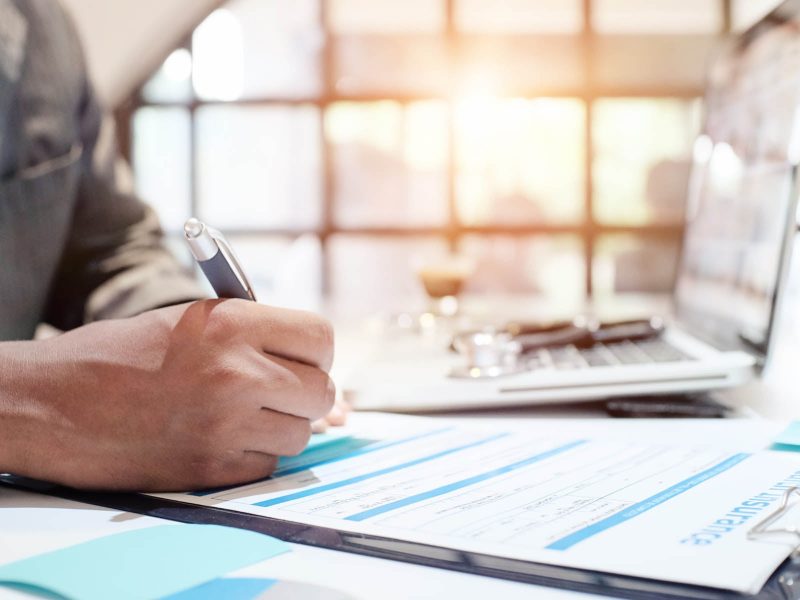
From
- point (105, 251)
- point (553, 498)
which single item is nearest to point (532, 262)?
point (105, 251)

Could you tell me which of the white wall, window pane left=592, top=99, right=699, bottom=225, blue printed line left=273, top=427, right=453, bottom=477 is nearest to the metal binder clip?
blue printed line left=273, top=427, right=453, bottom=477

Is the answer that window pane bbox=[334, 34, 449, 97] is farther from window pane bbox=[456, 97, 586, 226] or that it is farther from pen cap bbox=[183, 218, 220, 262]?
pen cap bbox=[183, 218, 220, 262]

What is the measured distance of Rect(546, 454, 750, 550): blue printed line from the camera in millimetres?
312

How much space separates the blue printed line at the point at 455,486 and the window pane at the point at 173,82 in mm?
2657

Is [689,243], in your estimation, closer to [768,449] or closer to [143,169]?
[768,449]

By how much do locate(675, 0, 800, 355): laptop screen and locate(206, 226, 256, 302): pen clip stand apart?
486mm

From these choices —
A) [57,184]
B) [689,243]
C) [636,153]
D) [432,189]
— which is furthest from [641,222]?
[57,184]

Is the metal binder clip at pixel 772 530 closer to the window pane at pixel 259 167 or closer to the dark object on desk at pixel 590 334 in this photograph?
the dark object on desk at pixel 590 334

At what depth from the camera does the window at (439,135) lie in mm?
2771

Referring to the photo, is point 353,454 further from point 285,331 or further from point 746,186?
point 746,186

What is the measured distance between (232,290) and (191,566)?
20cm

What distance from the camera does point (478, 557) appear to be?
0.30m

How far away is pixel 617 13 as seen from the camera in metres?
2.78

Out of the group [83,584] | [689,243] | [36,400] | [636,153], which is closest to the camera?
[83,584]
